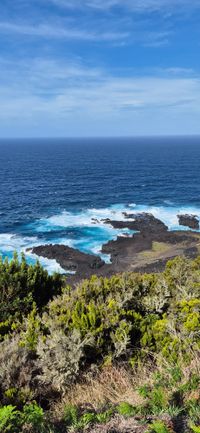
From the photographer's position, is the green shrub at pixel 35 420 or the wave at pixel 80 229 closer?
the green shrub at pixel 35 420

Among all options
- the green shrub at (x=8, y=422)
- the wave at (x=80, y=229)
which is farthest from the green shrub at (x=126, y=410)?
the wave at (x=80, y=229)

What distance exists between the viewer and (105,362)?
9.38m

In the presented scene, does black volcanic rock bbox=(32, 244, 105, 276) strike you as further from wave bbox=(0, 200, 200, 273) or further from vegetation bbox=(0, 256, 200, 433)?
vegetation bbox=(0, 256, 200, 433)

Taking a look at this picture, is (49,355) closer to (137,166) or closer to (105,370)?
(105,370)

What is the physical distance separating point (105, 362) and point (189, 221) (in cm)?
5468

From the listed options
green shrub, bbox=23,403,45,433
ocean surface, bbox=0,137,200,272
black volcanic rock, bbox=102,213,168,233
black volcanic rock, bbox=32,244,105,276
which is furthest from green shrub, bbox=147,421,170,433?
black volcanic rock, bbox=102,213,168,233

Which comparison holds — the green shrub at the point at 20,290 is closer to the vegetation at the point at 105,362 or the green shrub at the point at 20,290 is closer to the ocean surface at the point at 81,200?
the vegetation at the point at 105,362

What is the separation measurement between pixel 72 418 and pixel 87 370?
10.5 feet

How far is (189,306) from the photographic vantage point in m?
10.6

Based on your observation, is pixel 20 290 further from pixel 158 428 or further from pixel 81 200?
pixel 81 200

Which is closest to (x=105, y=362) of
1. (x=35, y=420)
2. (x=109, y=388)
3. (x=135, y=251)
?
(x=109, y=388)

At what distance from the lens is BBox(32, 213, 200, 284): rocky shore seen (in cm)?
4434

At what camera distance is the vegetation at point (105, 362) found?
6.13 meters

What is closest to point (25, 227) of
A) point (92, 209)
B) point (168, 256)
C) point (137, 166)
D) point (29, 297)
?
point (92, 209)
